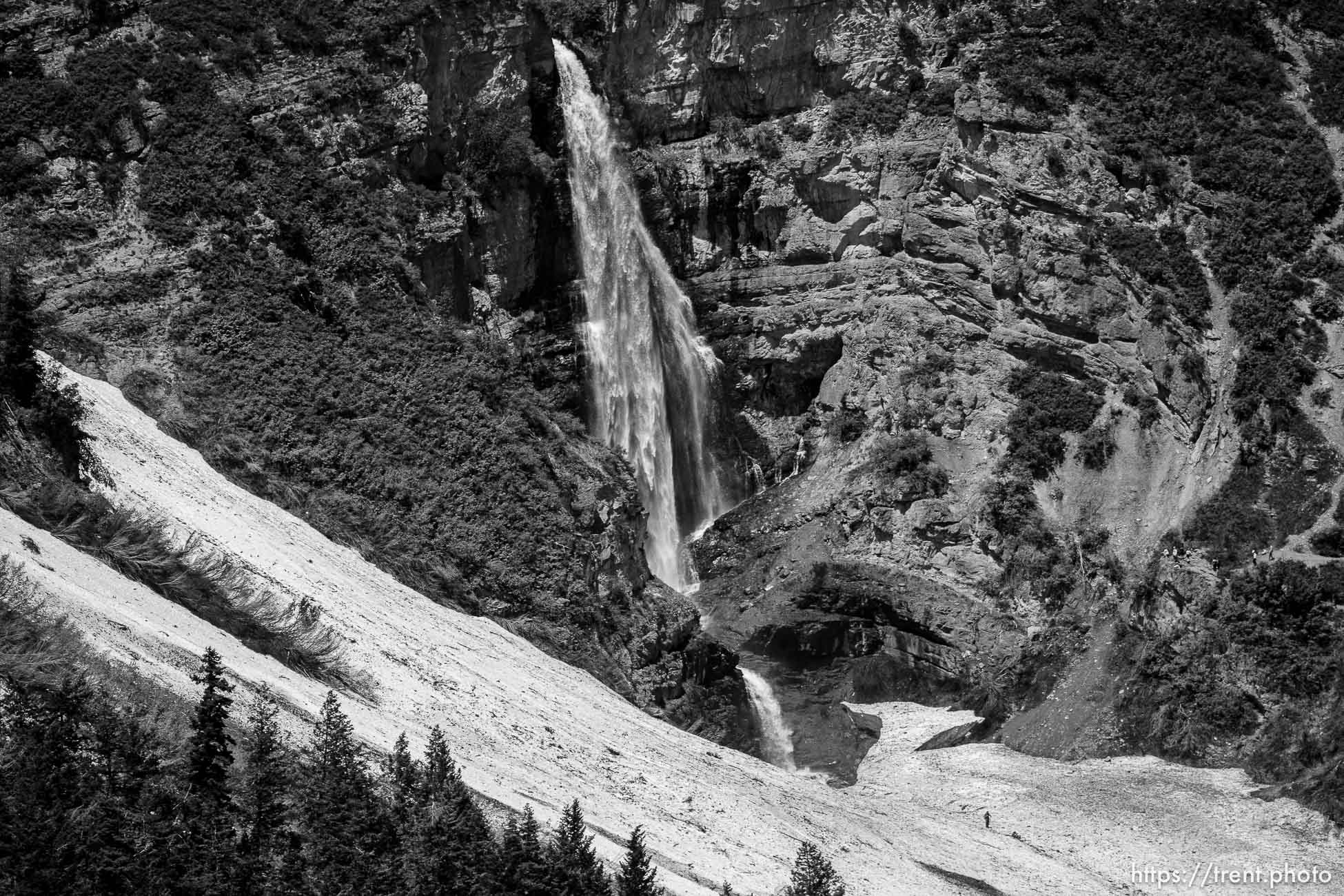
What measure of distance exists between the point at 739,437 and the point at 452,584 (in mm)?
15035

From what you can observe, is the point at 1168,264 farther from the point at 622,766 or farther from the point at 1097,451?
the point at 622,766

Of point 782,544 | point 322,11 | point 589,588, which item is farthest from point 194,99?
point 782,544

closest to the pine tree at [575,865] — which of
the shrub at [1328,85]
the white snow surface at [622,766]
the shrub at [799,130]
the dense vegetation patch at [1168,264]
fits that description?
the white snow surface at [622,766]

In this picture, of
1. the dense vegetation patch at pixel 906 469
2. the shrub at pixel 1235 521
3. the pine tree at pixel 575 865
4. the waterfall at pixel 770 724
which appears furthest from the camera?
the dense vegetation patch at pixel 906 469

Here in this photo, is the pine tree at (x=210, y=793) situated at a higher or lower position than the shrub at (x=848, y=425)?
higher

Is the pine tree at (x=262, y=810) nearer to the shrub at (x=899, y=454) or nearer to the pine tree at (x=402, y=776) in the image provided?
the pine tree at (x=402, y=776)

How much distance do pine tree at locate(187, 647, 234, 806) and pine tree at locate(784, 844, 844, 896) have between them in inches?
267

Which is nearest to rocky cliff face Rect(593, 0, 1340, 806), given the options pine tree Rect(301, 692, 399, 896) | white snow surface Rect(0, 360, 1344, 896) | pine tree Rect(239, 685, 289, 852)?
white snow surface Rect(0, 360, 1344, 896)

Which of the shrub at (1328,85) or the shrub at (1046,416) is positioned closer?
the shrub at (1046,416)

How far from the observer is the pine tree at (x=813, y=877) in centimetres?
2038

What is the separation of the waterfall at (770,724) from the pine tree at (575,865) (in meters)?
16.6

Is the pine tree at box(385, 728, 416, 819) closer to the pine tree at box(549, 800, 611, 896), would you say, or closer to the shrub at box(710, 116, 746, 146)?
the pine tree at box(549, 800, 611, 896)

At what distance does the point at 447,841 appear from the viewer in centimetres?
1897

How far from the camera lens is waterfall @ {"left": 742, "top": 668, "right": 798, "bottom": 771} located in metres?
36.9
